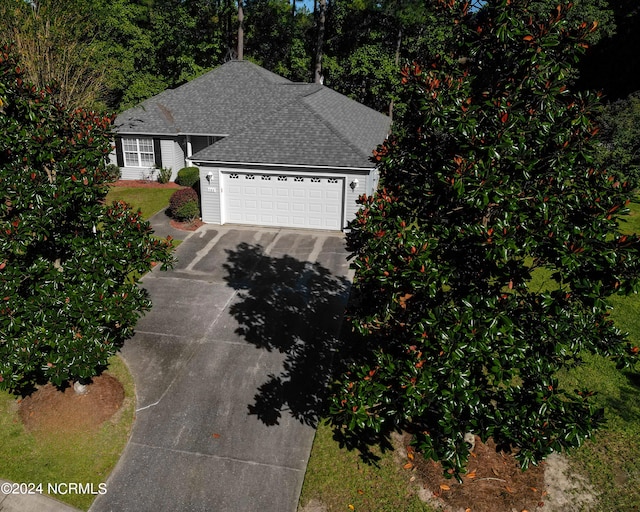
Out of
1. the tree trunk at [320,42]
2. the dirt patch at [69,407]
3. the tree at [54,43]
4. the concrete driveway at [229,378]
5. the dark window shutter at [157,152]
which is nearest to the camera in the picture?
the concrete driveway at [229,378]

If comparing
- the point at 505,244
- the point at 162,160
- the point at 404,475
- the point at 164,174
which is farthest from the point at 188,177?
the point at 505,244

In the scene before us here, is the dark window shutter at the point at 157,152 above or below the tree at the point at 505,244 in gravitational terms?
below

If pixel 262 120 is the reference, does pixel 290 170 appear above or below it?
below

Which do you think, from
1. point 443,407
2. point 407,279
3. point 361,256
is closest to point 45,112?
point 361,256

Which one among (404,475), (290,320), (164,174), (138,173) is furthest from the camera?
(138,173)

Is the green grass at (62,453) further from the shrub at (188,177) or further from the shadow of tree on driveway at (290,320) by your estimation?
the shrub at (188,177)

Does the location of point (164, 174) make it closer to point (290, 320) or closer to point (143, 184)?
point (143, 184)

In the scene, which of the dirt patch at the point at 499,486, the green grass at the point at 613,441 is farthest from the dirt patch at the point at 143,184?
the green grass at the point at 613,441
